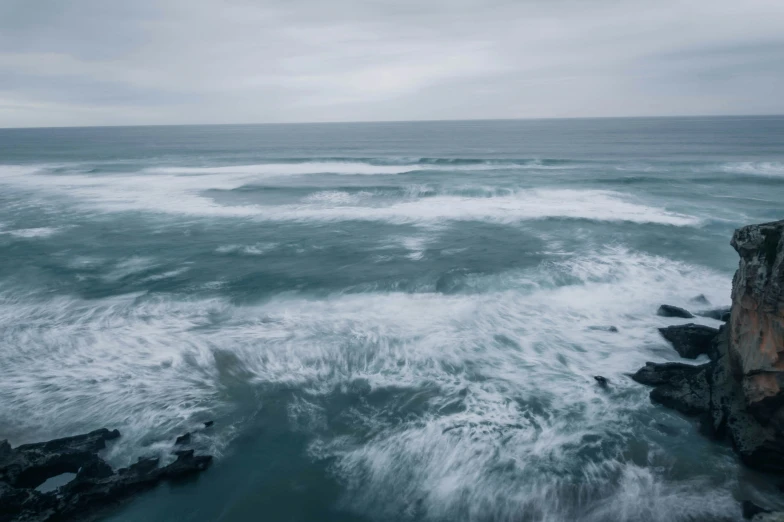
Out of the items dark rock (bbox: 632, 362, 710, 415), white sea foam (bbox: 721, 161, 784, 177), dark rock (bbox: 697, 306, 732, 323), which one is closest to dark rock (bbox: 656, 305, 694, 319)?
dark rock (bbox: 697, 306, 732, 323)

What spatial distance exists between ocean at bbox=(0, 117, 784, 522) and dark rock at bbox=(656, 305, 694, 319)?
35 centimetres

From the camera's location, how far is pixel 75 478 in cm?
934

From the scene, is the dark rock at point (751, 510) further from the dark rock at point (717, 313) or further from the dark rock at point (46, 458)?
the dark rock at point (46, 458)

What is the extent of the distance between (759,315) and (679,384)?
8.15ft

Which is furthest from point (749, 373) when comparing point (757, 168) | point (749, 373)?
point (757, 168)

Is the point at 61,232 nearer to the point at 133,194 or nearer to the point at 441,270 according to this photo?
the point at 133,194

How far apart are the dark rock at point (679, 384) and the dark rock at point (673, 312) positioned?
12.1 feet

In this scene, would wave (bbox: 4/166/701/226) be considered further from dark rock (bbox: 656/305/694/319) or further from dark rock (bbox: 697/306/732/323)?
dark rock (bbox: 656/305/694/319)

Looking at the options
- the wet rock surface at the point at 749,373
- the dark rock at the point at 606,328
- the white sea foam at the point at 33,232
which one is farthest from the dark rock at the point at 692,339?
the white sea foam at the point at 33,232

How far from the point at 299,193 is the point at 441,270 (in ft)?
67.2

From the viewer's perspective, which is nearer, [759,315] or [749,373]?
[749,373]

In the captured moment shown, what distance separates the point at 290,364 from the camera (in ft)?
44.7

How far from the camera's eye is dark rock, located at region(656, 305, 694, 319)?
51.1 feet

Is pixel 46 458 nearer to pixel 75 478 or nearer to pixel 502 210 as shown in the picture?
pixel 75 478
